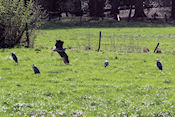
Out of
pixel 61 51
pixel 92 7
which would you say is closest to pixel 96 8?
pixel 92 7

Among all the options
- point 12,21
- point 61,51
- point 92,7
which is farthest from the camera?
point 92,7

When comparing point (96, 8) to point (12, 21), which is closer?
point (12, 21)

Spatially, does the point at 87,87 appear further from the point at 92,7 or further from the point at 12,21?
the point at 92,7

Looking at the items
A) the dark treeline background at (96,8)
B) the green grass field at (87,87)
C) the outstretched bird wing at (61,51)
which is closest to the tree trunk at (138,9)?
the dark treeline background at (96,8)

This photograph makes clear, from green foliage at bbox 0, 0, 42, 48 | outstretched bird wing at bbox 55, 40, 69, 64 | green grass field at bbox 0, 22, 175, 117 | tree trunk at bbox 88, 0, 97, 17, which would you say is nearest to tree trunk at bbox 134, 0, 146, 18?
tree trunk at bbox 88, 0, 97, 17

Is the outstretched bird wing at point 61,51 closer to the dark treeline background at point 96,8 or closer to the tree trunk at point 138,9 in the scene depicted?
the dark treeline background at point 96,8

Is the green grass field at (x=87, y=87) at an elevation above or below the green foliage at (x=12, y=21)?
below

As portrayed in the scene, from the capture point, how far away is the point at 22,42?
79.2 feet

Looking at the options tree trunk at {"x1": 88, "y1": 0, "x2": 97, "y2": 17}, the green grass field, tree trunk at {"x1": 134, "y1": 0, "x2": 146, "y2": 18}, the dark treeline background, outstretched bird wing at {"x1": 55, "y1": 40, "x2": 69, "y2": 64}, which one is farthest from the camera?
tree trunk at {"x1": 88, "y1": 0, "x2": 97, "y2": 17}

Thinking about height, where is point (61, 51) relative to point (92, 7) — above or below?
below

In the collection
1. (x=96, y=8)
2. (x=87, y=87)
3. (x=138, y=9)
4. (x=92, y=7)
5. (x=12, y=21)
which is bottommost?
(x=87, y=87)

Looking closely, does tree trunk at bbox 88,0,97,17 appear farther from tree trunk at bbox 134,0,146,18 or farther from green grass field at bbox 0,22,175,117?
green grass field at bbox 0,22,175,117

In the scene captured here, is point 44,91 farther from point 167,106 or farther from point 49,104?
point 167,106

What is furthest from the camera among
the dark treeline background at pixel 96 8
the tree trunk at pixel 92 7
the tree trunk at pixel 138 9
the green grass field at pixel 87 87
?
the tree trunk at pixel 92 7
